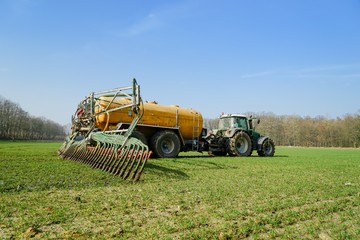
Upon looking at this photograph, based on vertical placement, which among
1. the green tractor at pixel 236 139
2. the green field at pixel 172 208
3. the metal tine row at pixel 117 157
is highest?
the green tractor at pixel 236 139

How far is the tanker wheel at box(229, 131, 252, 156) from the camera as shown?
15125mm

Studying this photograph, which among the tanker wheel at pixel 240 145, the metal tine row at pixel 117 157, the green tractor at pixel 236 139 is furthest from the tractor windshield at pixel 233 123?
the metal tine row at pixel 117 157

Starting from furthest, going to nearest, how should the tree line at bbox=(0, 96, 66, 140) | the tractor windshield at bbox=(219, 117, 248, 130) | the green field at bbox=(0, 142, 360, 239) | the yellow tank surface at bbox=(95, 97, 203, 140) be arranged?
1. the tree line at bbox=(0, 96, 66, 140)
2. the tractor windshield at bbox=(219, 117, 248, 130)
3. the yellow tank surface at bbox=(95, 97, 203, 140)
4. the green field at bbox=(0, 142, 360, 239)

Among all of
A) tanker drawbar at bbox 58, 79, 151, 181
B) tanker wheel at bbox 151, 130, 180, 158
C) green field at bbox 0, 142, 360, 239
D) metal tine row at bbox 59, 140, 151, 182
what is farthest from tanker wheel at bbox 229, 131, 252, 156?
green field at bbox 0, 142, 360, 239

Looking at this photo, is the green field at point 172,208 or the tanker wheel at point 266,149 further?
the tanker wheel at point 266,149

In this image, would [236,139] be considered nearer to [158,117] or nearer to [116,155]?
[158,117]

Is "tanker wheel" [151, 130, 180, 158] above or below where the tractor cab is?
below

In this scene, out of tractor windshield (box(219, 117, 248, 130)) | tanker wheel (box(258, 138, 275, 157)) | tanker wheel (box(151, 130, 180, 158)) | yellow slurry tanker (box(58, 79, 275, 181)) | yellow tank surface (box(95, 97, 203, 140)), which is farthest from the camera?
tanker wheel (box(258, 138, 275, 157))

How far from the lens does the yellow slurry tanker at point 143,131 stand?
8.80 m

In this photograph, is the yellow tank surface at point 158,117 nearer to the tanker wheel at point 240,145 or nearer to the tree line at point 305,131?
the tanker wheel at point 240,145

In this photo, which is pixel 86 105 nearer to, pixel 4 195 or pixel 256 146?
pixel 4 195

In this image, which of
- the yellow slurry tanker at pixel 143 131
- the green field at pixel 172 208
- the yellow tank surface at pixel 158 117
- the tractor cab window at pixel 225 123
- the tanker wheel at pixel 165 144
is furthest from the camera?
the tractor cab window at pixel 225 123

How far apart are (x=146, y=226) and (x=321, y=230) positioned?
1.88 m

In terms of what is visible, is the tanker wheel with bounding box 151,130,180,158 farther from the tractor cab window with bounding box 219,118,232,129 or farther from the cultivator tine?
the tractor cab window with bounding box 219,118,232,129
